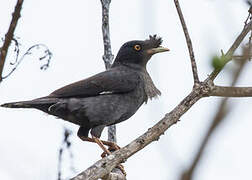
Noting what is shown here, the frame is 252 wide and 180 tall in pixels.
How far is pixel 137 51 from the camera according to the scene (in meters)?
7.75

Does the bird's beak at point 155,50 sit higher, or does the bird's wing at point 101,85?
the bird's beak at point 155,50

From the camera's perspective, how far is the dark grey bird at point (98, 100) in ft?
20.9

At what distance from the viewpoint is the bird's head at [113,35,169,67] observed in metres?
7.56

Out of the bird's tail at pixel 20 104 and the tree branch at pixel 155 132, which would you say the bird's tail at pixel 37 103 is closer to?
the bird's tail at pixel 20 104

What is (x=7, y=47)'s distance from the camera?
1529mm

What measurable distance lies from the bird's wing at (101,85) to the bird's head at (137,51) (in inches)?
27.3

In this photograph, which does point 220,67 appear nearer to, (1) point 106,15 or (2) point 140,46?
(1) point 106,15

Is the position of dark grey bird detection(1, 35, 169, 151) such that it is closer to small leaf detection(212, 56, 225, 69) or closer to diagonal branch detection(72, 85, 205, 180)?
diagonal branch detection(72, 85, 205, 180)

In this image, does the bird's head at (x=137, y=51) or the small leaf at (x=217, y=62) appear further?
the bird's head at (x=137, y=51)

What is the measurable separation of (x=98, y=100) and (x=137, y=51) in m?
1.64

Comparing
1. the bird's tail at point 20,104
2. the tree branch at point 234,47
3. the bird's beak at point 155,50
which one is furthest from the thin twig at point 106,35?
the tree branch at point 234,47

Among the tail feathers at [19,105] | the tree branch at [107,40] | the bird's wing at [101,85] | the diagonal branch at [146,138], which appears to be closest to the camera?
the diagonal branch at [146,138]

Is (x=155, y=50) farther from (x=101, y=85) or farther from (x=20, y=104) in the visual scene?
(x=20, y=104)

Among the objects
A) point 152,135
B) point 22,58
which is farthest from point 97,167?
point 22,58
